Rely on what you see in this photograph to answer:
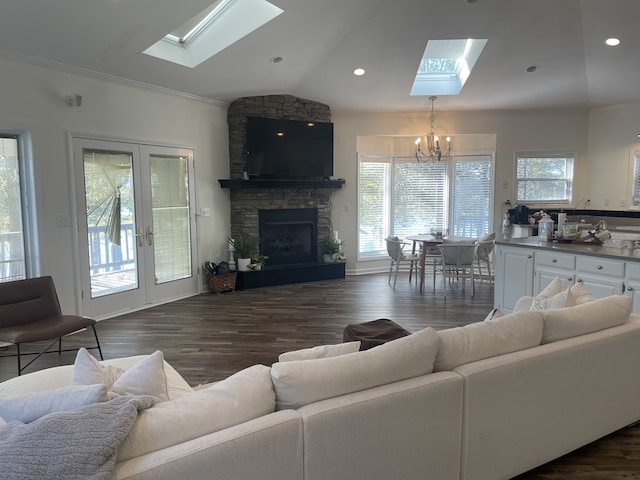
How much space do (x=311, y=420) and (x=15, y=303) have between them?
3.20 metres

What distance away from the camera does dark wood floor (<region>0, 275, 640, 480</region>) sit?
255cm

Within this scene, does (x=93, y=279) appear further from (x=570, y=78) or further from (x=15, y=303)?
(x=570, y=78)

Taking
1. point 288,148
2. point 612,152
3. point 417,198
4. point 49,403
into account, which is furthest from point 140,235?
point 612,152

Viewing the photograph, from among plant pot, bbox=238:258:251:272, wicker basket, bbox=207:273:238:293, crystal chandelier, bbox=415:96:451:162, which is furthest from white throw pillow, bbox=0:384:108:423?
crystal chandelier, bbox=415:96:451:162

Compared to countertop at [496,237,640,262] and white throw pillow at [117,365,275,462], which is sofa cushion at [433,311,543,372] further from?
countertop at [496,237,640,262]

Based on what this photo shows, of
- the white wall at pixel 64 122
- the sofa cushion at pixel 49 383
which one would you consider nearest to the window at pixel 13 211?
the white wall at pixel 64 122

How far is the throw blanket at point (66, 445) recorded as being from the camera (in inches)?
47.6

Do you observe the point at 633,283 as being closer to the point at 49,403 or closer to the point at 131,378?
the point at 131,378

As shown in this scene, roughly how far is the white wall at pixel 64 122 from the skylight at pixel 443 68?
3.55 metres

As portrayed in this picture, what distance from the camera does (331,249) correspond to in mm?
7520

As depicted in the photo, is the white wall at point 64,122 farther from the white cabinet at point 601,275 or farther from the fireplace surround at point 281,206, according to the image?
the white cabinet at point 601,275

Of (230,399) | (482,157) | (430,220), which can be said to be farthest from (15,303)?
(482,157)

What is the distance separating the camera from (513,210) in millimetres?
7605

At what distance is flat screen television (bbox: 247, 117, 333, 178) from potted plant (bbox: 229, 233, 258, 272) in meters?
0.99
